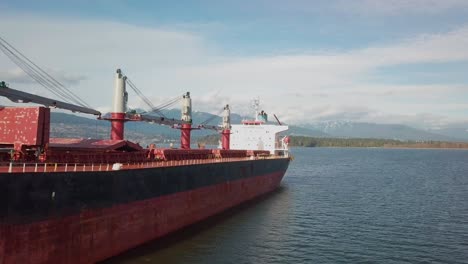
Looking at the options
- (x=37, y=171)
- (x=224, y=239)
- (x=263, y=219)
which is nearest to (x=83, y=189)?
(x=37, y=171)

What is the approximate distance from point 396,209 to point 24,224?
33934 millimetres

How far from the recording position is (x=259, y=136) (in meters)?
67.2

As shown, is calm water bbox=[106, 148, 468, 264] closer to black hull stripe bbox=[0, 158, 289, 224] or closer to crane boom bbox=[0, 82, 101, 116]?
black hull stripe bbox=[0, 158, 289, 224]

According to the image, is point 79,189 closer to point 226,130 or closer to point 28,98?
point 28,98

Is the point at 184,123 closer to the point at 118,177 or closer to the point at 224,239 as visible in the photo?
the point at 224,239

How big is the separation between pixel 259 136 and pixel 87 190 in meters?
48.0

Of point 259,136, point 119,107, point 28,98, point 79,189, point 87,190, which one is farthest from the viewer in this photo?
point 259,136

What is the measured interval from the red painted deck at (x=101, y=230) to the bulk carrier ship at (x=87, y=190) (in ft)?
0.14

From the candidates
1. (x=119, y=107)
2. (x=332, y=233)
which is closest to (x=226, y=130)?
(x=119, y=107)

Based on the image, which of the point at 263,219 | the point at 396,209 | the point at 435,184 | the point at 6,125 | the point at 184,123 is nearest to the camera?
the point at 6,125

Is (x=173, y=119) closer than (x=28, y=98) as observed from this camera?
No

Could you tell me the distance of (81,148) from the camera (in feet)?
86.3

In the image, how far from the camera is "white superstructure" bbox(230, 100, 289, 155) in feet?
217

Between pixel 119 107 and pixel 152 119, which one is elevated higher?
pixel 119 107
